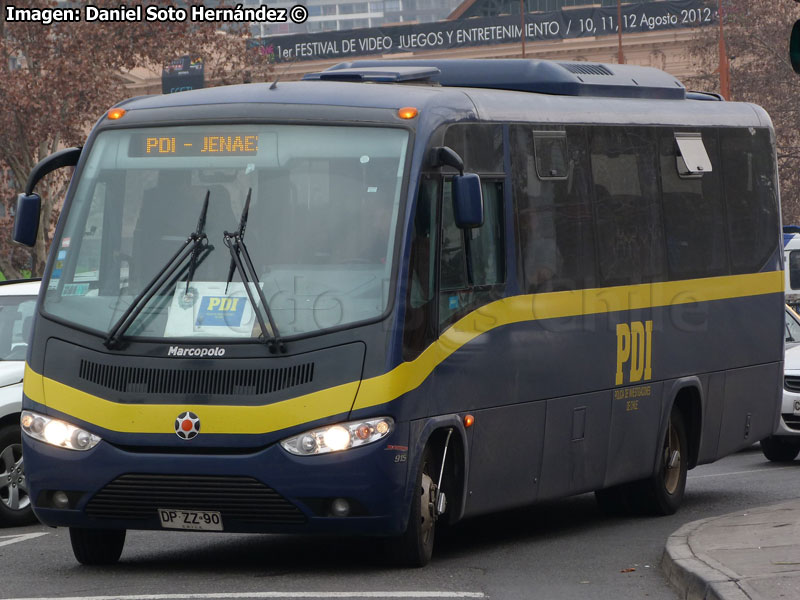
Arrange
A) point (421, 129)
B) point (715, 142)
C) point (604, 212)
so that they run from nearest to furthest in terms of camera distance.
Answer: point (421, 129), point (604, 212), point (715, 142)

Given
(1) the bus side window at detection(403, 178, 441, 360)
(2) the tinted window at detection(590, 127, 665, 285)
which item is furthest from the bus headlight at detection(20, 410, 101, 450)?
(2) the tinted window at detection(590, 127, 665, 285)

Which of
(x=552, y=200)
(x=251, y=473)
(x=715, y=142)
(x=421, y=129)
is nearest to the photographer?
(x=251, y=473)

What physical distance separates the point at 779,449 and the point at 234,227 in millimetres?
10441

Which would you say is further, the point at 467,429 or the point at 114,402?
the point at 467,429

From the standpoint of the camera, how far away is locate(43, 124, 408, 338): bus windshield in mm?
8883

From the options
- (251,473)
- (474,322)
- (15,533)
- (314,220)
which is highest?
(314,220)

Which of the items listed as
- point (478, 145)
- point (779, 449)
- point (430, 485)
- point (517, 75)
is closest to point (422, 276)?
point (430, 485)

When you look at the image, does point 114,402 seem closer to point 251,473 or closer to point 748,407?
point 251,473

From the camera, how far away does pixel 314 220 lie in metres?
9.06

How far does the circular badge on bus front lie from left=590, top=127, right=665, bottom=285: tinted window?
3.64 metres

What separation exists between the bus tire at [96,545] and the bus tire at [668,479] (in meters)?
4.29

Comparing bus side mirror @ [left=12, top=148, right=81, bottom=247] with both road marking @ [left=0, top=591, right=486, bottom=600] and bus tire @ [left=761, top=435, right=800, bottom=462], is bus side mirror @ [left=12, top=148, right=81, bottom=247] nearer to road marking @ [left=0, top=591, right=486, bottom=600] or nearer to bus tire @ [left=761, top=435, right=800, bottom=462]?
road marking @ [left=0, top=591, right=486, bottom=600]

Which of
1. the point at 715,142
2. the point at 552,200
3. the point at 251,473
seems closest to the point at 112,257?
the point at 251,473

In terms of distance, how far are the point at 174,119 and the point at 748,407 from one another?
610cm
